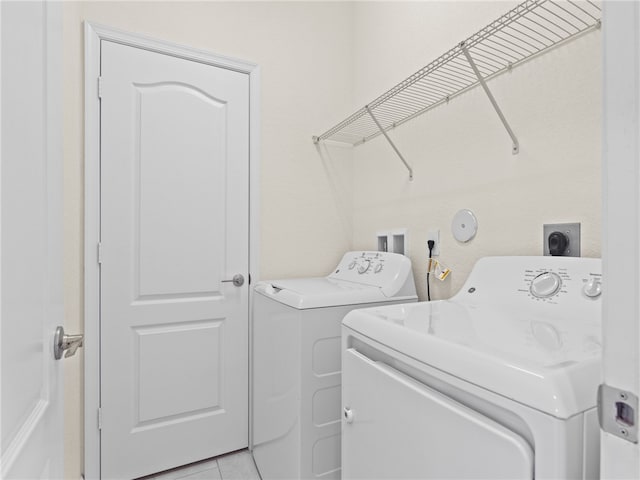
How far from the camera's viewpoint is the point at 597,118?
106cm

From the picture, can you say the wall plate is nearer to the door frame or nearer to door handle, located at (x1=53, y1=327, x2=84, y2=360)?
door handle, located at (x1=53, y1=327, x2=84, y2=360)

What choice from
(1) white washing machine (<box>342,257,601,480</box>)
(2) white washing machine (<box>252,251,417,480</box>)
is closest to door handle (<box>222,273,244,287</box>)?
(2) white washing machine (<box>252,251,417,480</box>)

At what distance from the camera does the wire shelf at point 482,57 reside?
1089 mm

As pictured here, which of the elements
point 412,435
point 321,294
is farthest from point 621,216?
point 321,294

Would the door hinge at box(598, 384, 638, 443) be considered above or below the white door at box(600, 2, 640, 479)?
below

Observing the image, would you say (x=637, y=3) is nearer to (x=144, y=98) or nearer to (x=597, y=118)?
(x=597, y=118)

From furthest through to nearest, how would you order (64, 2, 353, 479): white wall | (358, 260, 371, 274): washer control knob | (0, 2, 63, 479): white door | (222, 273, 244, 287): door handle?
(222, 273, 244, 287): door handle
(358, 260, 371, 274): washer control knob
(64, 2, 353, 479): white wall
(0, 2, 63, 479): white door

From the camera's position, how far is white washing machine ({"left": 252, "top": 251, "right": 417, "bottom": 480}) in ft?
4.33

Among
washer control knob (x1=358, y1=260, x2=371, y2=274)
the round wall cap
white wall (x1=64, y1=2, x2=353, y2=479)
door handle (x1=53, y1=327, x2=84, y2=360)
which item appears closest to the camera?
door handle (x1=53, y1=327, x2=84, y2=360)

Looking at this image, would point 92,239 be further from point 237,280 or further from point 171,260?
point 237,280

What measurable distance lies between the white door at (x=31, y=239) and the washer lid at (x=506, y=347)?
2.34ft

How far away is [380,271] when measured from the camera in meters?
1.71

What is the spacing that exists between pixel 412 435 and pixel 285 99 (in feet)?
6.23

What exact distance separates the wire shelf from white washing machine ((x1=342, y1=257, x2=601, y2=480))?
57cm
